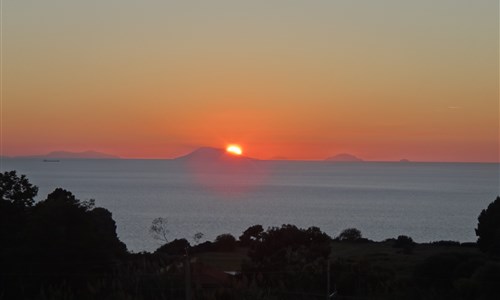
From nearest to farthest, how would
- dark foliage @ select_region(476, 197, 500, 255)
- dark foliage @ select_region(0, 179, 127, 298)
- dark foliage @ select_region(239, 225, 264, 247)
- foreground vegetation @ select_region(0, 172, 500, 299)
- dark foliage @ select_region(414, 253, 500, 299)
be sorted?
foreground vegetation @ select_region(0, 172, 500, 299)
dark foliage @ select_region(414, 253, 500, 299)
dark foliage @ select_region(0, 179, 127, 298)
dark foliage @ select_region(476, 197, 500, 255)
dark foliage @ select_region(239, 225, 264, 247)

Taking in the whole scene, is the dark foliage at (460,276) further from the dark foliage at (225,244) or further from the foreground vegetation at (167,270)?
the dark foliage at (225,244)

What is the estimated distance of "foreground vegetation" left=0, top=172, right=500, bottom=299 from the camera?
12.6m

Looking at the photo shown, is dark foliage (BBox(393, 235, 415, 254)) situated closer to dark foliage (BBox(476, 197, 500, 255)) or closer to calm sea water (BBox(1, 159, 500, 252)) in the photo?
dark foliage (BBox(476, 197, 500, 255))

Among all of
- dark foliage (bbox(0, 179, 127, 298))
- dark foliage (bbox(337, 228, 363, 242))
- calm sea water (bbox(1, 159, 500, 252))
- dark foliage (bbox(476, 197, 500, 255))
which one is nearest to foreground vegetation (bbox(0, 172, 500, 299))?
dark foliage (bbox(0, 179, 127, 298))

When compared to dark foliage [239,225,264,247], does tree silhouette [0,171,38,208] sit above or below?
above

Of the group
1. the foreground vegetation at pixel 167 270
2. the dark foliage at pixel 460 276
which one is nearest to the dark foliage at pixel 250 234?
the foreground vegetation at pixel 167 270

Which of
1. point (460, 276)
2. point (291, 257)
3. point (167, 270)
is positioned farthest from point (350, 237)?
point (167, 270)

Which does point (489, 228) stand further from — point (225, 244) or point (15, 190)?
point (15, 190)

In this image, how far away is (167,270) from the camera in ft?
43.6

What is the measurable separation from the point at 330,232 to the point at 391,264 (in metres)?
40.6

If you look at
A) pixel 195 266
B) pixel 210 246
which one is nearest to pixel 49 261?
pixel 195 266

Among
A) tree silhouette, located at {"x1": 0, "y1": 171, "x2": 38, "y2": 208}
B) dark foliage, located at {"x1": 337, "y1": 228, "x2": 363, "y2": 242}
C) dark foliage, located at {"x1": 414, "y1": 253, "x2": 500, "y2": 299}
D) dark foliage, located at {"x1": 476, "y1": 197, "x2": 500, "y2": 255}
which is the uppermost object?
tree silhouette, located at {"x1": 0, "y1": 171, "x2": 38, "y2": 208}

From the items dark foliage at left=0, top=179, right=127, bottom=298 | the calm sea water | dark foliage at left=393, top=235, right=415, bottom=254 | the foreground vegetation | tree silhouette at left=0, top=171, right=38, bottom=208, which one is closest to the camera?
the foreground vegetation

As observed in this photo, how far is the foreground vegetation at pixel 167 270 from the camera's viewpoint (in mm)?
12609
